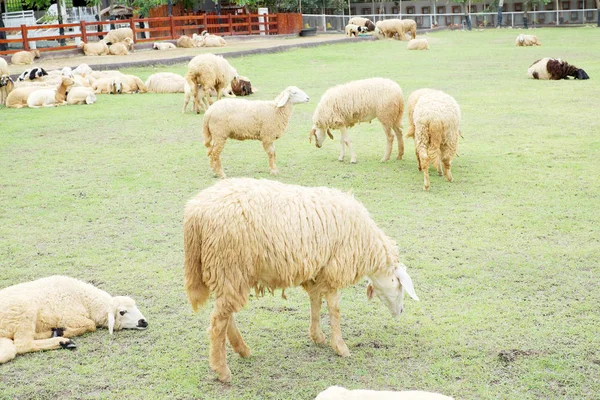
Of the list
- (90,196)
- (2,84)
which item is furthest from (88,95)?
(90,196)

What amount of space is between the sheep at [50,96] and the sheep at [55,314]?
13.1 m

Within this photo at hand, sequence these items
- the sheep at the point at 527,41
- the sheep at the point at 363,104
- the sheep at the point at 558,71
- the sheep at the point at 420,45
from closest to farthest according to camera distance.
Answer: the sheep at the point at 363,104 → the sheep at the point at 558,71 → the sheep at the point at 527,41 → the sheep at the point at 420,45

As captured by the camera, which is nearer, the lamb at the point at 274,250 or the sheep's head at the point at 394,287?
the lamb at the point at 274,250

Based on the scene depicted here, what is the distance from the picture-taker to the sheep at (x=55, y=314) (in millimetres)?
4992

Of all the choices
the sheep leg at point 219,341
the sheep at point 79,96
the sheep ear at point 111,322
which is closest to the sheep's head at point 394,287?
the sheep leg at point 219,341

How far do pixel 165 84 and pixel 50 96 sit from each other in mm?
3317

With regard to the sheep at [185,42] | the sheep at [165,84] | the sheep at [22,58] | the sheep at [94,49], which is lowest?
the sheep at [165,84]

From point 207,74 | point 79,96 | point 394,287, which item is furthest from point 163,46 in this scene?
point 394,287

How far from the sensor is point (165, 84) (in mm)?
19531

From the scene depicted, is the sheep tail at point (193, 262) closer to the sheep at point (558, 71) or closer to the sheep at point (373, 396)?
the sheep at point (373, 396)

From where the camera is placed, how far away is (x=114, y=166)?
10773 mm

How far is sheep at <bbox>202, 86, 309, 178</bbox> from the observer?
9570mm

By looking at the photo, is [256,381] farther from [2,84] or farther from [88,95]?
[2,84]

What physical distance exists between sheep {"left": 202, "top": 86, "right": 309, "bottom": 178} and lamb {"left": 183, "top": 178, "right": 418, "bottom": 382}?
15.4 feet
